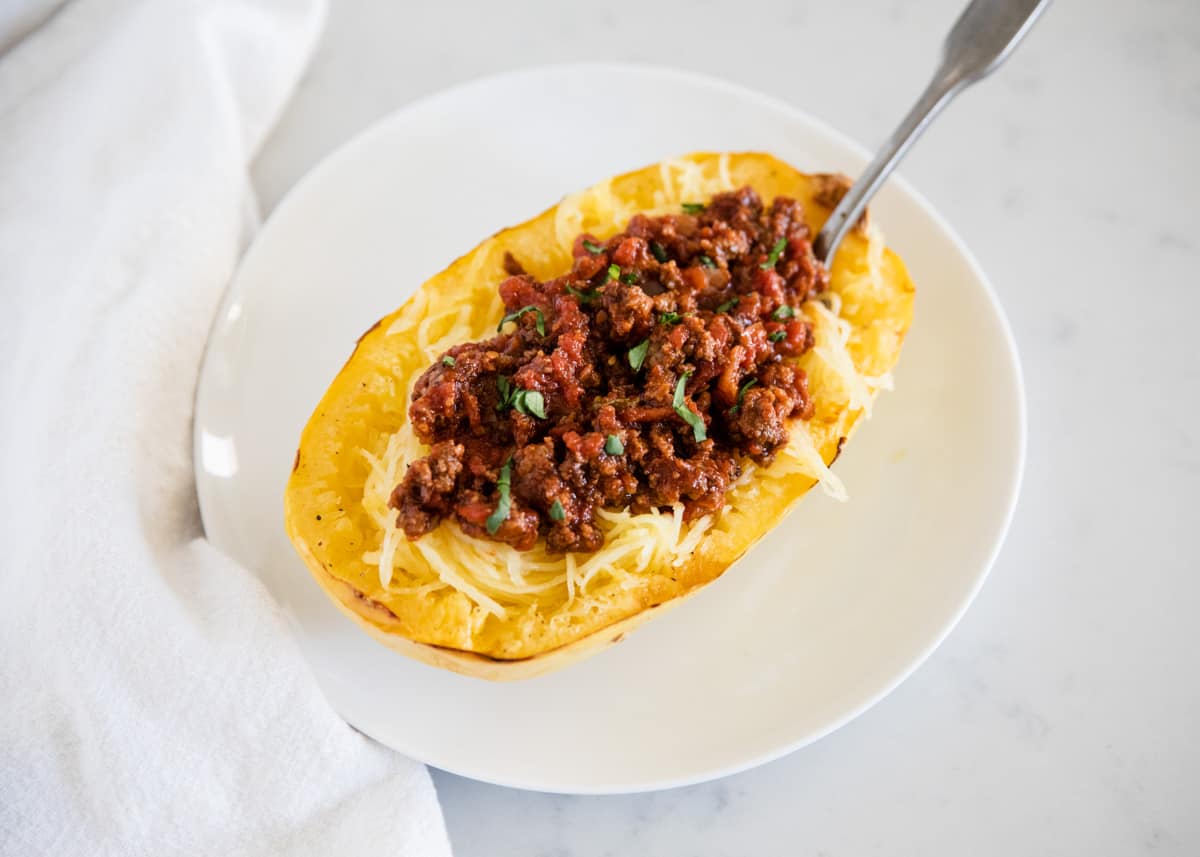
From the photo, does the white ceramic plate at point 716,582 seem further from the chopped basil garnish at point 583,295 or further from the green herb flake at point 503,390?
the chopped basil garnish at point 583,295

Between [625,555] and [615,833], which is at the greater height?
[625,555]

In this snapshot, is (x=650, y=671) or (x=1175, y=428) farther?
(x=1175, y=428)

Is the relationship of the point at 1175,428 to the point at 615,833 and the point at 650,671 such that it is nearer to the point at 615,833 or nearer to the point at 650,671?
the point at 650,671

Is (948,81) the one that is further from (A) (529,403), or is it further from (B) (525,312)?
(A) (529,403)

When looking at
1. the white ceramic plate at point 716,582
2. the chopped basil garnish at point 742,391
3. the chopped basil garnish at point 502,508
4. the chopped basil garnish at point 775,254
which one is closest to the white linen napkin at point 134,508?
the white ceramic plate at point 716,582

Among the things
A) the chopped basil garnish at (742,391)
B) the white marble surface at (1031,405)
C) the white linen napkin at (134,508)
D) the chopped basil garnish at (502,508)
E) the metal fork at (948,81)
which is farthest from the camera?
the metal fork at (948,81)

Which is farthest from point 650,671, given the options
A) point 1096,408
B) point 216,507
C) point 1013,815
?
point 1096,408

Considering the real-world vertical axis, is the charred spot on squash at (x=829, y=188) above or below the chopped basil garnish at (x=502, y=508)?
above
